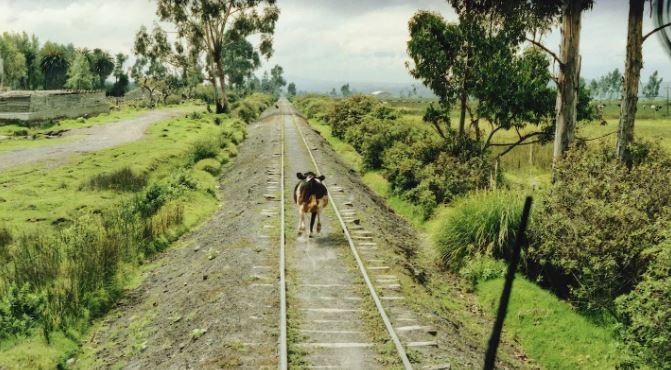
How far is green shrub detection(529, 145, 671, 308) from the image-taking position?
8188 millimetres

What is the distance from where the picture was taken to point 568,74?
495 inches

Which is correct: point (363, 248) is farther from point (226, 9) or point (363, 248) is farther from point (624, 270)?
point (226, 9)

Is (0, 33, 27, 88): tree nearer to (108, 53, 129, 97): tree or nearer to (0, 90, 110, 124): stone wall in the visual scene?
(108, 53, 129, 97): tree

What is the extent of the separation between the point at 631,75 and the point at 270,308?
10519mm

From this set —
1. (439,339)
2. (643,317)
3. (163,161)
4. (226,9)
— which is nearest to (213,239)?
(439,339)

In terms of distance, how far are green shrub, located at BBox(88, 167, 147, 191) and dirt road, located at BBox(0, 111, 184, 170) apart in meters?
6.41

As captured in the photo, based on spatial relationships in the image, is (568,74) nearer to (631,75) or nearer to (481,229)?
(631,75)

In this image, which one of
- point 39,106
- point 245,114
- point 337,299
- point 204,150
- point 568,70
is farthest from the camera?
point 245,114

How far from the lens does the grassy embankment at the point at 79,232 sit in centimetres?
832

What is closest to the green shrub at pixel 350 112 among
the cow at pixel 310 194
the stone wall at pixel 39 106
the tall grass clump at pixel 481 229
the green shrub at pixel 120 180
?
the green shrub at pixel 120 180

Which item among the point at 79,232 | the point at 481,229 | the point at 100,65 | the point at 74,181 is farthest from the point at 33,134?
the point at 100,65

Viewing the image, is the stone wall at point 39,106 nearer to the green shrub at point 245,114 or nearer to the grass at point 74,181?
the grass at point 74,181

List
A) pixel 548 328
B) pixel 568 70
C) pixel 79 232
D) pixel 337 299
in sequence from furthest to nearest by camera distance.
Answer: pixel 568 70
pixel 79 232
pixel 337 299
pixel 548 328

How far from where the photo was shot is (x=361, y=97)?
37469 millimetres
